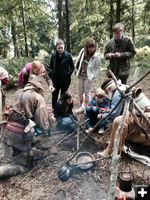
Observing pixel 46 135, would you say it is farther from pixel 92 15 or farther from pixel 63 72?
pixel 92 15

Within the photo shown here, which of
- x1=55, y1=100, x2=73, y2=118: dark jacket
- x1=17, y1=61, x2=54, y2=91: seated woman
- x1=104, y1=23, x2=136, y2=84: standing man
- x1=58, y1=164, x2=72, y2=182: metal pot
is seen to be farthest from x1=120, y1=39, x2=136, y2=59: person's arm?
x1=58, y1=164, x2=72, y2=182: metal pot

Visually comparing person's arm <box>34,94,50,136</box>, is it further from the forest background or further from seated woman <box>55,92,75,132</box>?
the forest background

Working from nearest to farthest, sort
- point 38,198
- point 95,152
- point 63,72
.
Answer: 1. point 38,198
2. point 95,152
3. point 63,72

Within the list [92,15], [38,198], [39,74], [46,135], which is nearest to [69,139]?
[46,135]

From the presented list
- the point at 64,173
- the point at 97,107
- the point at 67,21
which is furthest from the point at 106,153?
the point at 67,21

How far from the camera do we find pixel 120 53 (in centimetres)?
546

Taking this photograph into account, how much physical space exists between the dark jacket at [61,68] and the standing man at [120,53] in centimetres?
77

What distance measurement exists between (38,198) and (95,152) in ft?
4.32

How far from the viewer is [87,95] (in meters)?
6.11

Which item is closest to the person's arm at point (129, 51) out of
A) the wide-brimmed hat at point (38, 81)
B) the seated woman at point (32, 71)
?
the seated woman at point (32, 71)

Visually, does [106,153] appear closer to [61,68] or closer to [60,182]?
[60,182]

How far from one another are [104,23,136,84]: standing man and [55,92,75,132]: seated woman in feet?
3.20

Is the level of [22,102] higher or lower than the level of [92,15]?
lower

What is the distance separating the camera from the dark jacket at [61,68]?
563 centimetres
